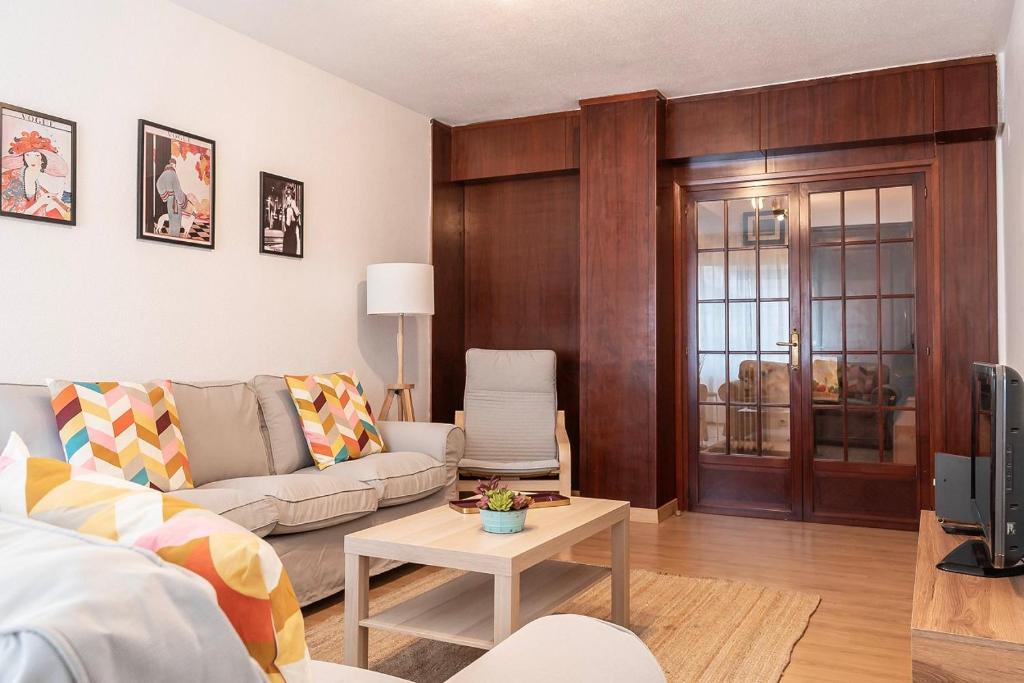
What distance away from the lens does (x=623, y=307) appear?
4953 mm

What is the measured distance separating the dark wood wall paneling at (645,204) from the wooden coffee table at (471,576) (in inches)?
84.8

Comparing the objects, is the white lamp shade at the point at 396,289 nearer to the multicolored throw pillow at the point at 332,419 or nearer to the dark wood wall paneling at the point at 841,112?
the multicolored throw pillow at the point at 332,419

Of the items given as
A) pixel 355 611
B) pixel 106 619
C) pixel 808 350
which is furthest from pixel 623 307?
pixel 106 619

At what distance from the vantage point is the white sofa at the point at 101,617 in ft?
1.77

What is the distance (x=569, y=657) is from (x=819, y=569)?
3127mm

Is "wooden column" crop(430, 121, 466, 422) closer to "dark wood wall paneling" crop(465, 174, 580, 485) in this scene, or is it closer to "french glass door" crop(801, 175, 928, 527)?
"dark wood wall paneling" crop(465, 174, 580, 485)

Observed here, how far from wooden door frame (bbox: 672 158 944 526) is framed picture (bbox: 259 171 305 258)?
94.1 inches

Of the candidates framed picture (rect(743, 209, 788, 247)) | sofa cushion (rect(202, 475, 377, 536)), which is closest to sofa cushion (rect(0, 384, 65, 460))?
sofa cushion (rect(202, 475, 377, 536))

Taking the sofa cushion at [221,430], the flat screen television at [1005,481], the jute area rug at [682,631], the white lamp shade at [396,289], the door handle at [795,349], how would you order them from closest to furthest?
the flat screen television at [1005,481] → the jute area rug at [682,631] → the sofa cushion at [221,430] → the white lamp shade at [396,289] → the door handle at [795,349]

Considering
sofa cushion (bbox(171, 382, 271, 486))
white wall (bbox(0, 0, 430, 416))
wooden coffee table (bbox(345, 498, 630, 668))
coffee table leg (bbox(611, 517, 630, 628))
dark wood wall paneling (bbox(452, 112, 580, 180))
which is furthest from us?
dark wood wall paneling (bbox(452, 112, 580, 180))

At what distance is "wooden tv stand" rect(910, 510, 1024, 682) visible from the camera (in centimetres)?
155

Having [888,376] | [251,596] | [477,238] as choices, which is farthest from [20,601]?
[477,238]

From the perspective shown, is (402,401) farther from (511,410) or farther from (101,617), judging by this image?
(101,617)

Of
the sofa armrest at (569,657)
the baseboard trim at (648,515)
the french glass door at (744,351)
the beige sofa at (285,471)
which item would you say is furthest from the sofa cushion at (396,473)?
the sofa armrest at (569,657)
